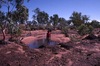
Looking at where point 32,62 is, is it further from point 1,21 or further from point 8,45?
point 1,21

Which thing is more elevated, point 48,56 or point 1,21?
point 1,21

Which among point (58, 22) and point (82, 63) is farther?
point (58, 22)

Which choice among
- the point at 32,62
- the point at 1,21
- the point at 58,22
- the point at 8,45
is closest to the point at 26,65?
the point at 32,62

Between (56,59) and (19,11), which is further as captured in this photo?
(19,11)

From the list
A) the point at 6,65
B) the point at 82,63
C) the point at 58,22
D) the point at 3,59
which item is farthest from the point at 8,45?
the point at 58,22

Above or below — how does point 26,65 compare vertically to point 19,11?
below

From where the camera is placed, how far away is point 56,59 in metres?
12.8

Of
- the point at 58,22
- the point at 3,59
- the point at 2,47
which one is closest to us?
the point at 3,59

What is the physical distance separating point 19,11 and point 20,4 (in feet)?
2.80

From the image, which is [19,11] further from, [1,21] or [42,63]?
[42,63]

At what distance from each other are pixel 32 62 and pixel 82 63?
11.9 ft

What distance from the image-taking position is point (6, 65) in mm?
11570

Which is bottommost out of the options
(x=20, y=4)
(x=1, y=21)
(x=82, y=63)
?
(x=82, y=63)

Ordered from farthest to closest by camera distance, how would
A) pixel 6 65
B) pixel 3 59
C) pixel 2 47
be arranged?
pixel 2 47
pixel 3 59
pixel 6 65
